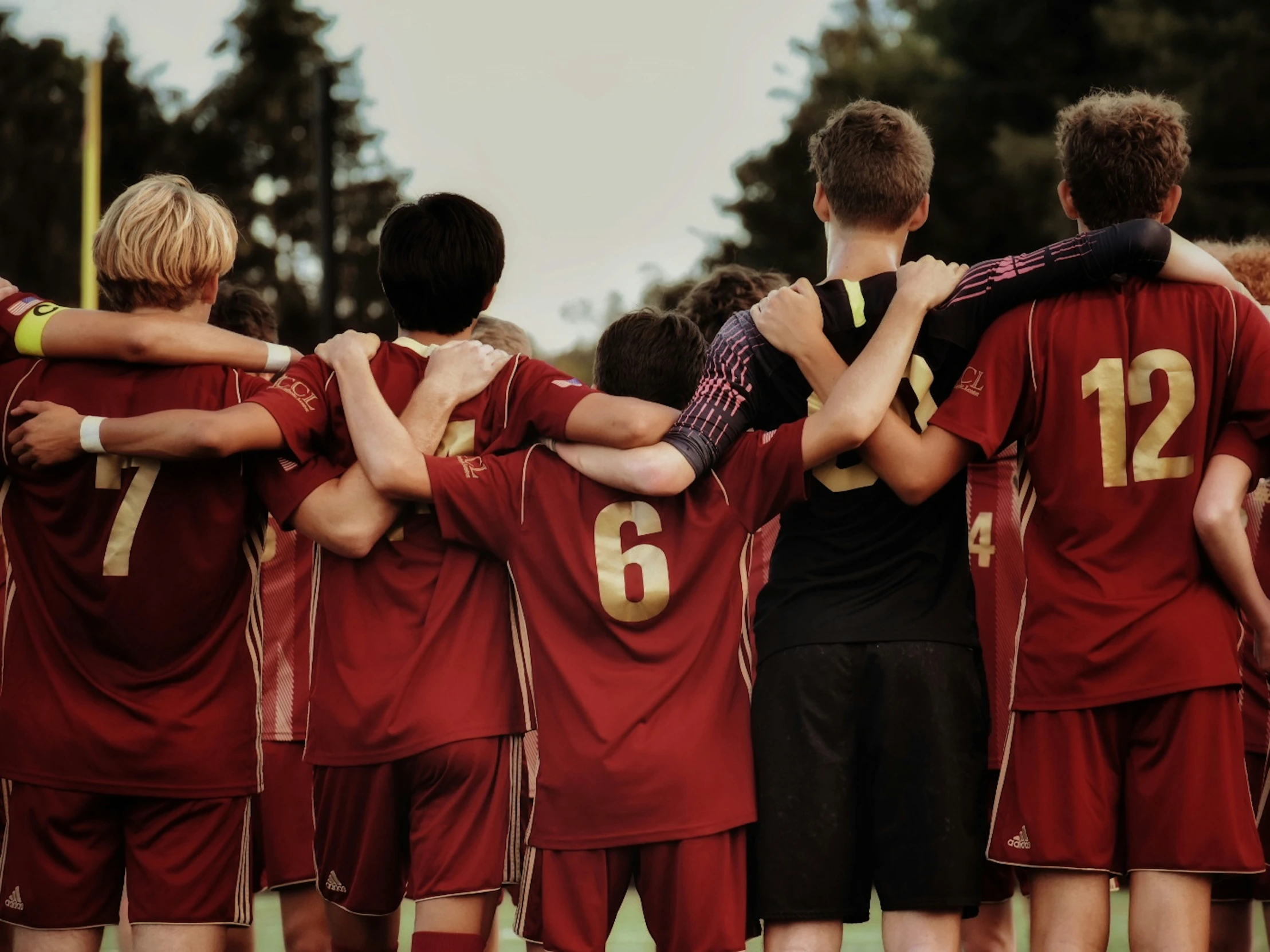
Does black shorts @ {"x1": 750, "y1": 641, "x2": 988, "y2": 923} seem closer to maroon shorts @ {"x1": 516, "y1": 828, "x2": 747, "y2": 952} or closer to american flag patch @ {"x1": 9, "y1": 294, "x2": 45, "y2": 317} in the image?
maroon shorts @ {"x1": 516, "y1": 828, "x2": 747, "y2": 952}

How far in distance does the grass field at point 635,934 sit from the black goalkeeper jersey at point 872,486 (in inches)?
142

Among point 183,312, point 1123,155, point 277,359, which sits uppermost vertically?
point 1123,155

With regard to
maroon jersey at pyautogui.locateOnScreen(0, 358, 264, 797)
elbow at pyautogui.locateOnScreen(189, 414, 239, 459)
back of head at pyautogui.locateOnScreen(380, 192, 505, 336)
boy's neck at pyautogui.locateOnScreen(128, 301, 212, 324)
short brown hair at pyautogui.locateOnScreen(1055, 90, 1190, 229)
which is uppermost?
short brown hair at pyautogui.locateOnScreen(1055, 90, 1190, 229)

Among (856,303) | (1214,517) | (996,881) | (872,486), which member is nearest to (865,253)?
(856,303)

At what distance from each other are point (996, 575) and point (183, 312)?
2.67m

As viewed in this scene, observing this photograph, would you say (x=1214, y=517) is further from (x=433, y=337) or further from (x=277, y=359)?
(x=277, y=359)

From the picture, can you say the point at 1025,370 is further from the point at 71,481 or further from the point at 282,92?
the point at 282,92

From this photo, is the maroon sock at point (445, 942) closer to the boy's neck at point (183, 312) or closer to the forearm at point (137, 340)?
the forearm at point (137, 340)

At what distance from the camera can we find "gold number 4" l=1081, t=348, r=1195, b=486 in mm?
4051

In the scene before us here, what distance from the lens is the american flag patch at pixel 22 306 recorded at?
450 cm

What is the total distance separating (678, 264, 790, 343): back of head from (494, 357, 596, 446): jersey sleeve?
1162 mm

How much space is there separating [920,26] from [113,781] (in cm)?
3031

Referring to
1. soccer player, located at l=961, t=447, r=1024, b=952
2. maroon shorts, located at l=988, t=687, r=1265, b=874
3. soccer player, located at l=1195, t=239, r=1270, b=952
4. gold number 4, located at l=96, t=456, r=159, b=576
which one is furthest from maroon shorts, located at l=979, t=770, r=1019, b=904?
gold number 4, located at l=96, t=456, r=159, b=576

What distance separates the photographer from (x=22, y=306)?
178 inches
